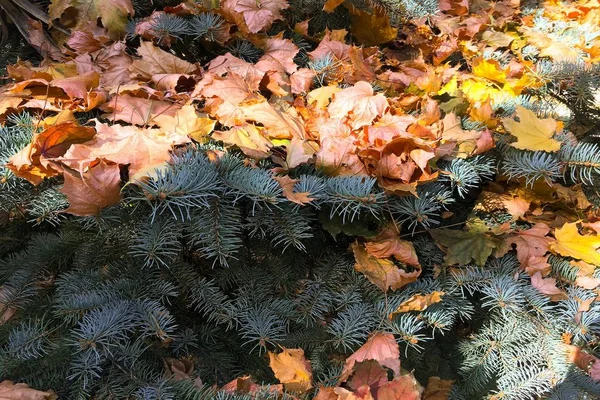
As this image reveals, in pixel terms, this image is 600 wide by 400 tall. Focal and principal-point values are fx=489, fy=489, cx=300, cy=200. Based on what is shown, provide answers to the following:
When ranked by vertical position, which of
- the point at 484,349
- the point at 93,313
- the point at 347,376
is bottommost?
the point at 484,349

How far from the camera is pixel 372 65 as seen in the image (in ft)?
4.75

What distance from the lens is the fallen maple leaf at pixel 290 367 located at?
950 mm

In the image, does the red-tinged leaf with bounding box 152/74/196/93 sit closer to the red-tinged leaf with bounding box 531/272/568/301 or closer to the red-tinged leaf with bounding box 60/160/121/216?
the red-tinged leaf with bounding box 60/160/121/216

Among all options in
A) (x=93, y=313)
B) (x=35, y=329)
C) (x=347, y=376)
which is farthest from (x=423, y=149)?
(x=35, y=329)

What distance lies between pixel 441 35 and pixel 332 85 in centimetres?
64

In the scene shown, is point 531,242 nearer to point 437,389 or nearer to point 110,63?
point 437,389

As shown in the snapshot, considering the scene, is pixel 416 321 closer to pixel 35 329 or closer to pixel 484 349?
pixel 484 349

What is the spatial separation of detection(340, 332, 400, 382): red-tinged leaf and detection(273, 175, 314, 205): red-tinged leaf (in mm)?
315

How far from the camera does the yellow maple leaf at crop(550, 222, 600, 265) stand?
3.71ft

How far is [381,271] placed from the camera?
107cm

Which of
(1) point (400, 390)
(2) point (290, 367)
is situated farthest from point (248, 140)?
(1) point (400, 390)

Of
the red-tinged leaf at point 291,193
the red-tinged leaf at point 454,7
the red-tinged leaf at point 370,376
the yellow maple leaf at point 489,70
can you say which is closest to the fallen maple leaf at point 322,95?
the red-tinged leaf at point 291,193

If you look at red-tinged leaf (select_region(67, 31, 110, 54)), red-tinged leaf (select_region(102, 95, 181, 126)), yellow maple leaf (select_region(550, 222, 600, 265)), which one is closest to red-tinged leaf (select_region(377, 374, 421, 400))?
yellow maple leaf (select_region(550, 222, 600, 265))

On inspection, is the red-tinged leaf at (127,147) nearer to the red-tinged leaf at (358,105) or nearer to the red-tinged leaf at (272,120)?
the red-tinged leaf at (272,120)
